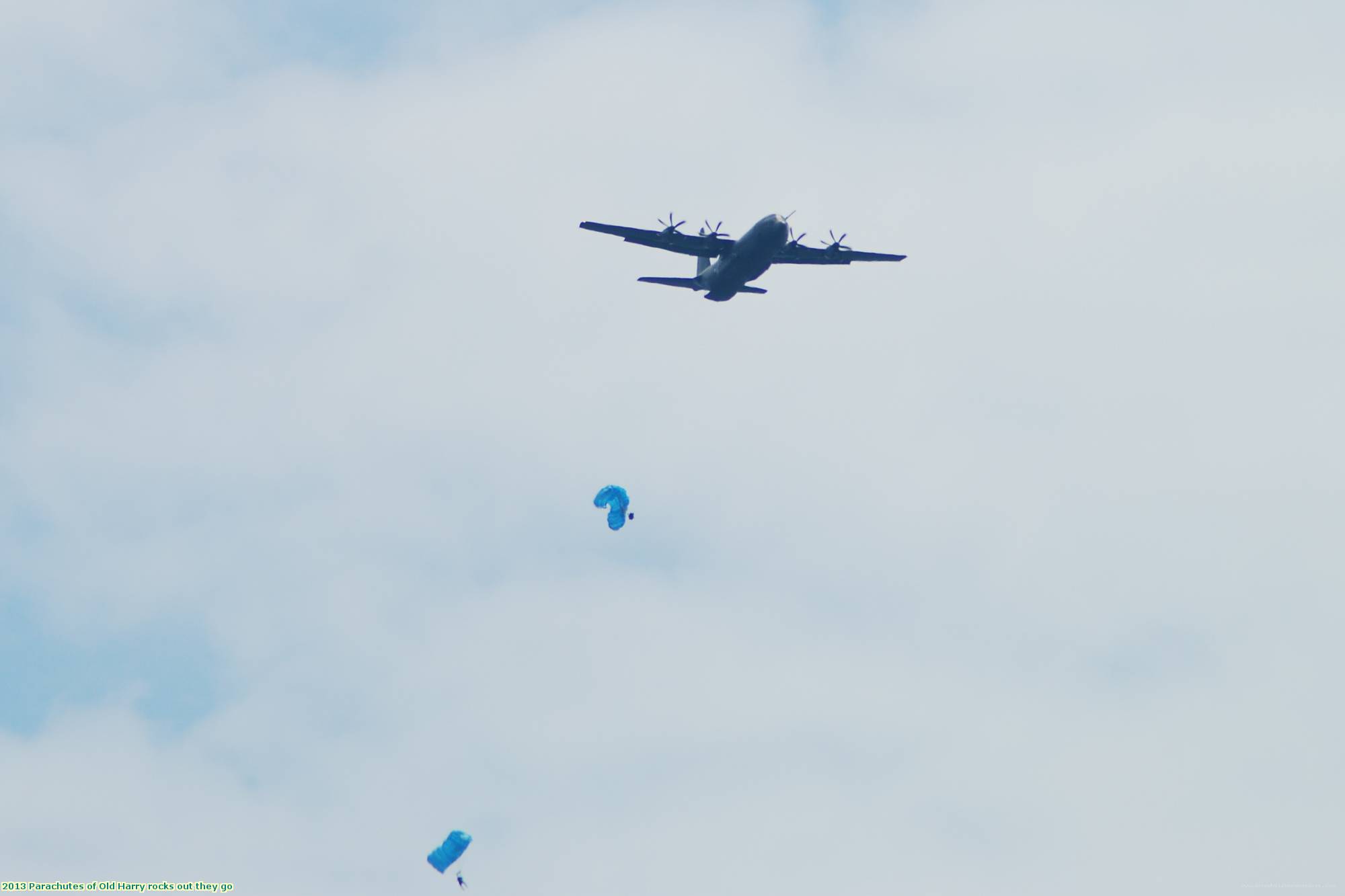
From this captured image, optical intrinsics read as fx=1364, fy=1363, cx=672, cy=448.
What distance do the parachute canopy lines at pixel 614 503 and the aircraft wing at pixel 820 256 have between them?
2094cm

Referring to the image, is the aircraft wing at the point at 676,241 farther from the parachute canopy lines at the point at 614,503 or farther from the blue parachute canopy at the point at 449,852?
the blue parachute canopy at the point at 449,852

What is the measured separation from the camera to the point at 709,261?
82.9 metres

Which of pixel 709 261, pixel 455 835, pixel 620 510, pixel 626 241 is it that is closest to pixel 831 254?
pixel 709 261

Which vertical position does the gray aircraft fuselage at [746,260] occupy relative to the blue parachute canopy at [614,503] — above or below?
above

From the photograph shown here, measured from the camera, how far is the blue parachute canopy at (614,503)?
216ft

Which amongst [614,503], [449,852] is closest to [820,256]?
[614,503]

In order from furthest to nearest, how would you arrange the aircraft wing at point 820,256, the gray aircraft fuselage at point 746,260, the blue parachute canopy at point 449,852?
the aircraft wing at point 820,256 → the gray aircraft fuselage at point 746,260 → the blue parachute canopy at point 449,852

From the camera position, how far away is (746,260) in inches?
3019

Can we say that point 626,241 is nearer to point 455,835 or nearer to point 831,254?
point 831,254

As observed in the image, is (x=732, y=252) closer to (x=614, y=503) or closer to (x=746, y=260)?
(x=746, y=260)

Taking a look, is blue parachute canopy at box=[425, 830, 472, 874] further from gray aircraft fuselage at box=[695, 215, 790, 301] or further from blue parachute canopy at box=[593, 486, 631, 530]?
gray aircraft fuselage at box=[695, 215, 790, 301]

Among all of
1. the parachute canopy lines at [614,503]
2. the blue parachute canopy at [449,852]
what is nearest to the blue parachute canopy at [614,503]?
the parachute canopy lines at [614,503]

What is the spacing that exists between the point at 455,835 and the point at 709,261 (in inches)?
1562

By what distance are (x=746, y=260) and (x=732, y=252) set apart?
9.30 feet
